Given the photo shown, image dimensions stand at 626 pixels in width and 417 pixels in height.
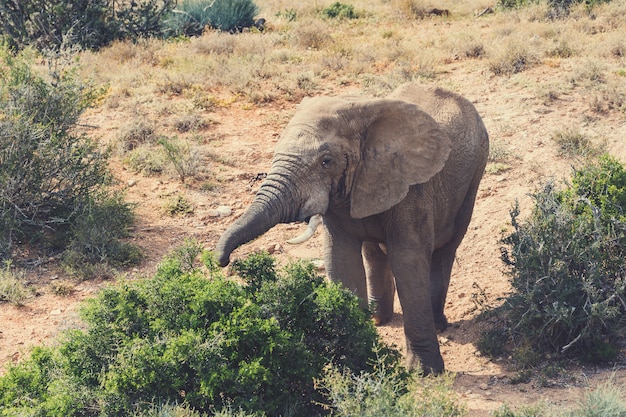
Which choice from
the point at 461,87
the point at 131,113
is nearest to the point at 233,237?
the point at 131,113

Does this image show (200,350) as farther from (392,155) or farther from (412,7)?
(412,7)

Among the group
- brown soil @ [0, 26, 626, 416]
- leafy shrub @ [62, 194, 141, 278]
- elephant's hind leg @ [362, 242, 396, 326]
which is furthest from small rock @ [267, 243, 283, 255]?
elephant's hind leg @ [362, 242, 396, 326]

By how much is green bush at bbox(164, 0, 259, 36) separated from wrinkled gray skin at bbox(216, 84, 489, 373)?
1112 centimetres

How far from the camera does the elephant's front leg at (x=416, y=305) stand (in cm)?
700

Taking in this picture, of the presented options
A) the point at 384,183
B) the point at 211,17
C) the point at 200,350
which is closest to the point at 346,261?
the point at 384,183

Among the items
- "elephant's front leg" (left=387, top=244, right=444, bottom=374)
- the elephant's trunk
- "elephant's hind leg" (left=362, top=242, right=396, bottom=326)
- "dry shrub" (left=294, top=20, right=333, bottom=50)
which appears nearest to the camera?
the elephant's trunk

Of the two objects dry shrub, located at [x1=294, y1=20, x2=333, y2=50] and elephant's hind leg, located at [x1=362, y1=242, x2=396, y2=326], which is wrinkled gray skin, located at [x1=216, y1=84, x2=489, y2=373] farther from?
dry shrub, located at [x1=294, y1=20, x2=333, y2=50]

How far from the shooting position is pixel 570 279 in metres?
A: 7.15

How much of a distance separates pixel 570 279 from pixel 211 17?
12.9 meters

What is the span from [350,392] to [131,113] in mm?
8217

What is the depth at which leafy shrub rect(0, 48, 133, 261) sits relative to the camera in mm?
9125

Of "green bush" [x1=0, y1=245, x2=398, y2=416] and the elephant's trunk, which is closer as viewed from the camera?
"green bush" [x1=0, y1=245, x2=398, y2=416]

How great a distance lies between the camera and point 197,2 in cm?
1886

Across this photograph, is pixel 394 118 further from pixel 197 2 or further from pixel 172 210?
pixel 197 2
